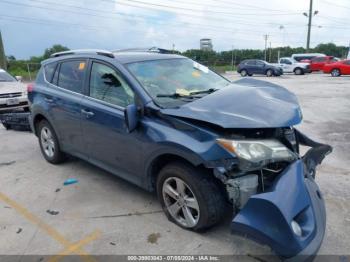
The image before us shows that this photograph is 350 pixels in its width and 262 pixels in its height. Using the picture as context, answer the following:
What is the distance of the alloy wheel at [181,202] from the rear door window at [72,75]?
190 centimetres

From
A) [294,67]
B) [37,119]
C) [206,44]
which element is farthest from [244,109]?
[206,44]

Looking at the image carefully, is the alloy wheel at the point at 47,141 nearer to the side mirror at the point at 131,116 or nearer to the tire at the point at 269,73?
the side mirror at the point at 131,116

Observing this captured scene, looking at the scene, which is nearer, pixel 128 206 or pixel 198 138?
pixel 198 138

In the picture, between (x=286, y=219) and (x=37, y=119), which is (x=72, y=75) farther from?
(x=286, y=219)

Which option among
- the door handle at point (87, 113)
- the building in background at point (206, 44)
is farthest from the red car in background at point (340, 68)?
the building in background at point (206, 44)

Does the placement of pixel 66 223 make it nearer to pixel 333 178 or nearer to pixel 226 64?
pixel 333 178

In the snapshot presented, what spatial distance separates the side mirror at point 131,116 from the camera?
3.39 metres

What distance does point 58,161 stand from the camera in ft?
17.7

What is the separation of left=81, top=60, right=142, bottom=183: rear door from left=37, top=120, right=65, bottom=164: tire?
107 centimetres

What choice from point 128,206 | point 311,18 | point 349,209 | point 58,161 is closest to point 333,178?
point 349,209

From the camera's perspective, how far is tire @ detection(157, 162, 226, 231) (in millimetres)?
3084

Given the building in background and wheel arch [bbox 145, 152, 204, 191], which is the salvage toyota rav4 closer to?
wheel arch [bbox 145, 152, 204, 191]

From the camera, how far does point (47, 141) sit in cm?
545

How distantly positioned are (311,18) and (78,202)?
4647cm
